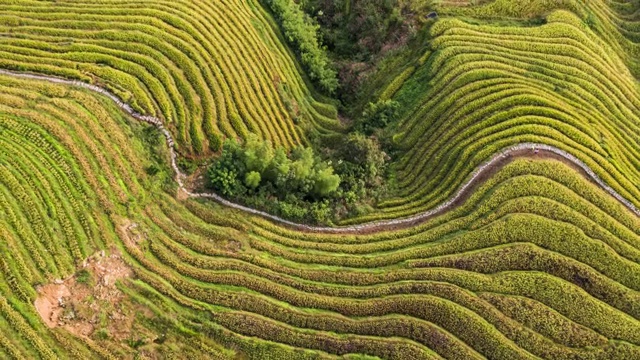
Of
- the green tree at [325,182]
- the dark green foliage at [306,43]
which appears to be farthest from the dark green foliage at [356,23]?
the green tree at [325,182]

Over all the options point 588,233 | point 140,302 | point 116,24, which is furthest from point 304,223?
point 116,24

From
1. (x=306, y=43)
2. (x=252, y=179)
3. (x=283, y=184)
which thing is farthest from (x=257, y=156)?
(x=306, y=43)

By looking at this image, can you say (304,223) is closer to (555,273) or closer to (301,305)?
(301,305)

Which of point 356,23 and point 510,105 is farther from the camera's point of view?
point 356,23

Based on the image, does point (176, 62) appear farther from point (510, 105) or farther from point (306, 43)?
point (510, 105)

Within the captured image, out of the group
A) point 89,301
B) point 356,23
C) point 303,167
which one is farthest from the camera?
point 356,23

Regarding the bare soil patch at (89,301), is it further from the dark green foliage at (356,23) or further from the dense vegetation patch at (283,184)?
the dark green foliage at (356,23)

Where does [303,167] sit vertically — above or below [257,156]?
above

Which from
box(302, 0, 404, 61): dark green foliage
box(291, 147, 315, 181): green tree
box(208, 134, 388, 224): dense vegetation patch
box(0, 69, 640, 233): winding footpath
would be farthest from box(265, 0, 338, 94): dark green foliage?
box(0, 69, 640, 233): winding footpath
